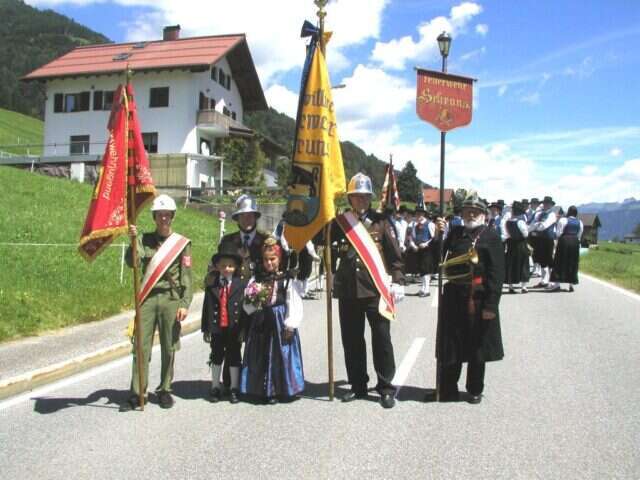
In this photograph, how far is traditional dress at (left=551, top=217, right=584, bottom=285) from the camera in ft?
52.3

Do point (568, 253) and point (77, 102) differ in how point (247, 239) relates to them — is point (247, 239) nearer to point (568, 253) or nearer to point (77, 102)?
point (568, 253)

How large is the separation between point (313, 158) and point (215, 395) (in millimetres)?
2560

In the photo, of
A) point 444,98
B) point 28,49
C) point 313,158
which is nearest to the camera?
point 313,158

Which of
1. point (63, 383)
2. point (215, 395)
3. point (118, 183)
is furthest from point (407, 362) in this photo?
point (118, 183)

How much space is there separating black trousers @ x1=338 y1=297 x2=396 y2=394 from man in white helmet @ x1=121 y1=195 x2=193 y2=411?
63.2 inches

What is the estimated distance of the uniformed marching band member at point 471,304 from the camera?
6.14 metres

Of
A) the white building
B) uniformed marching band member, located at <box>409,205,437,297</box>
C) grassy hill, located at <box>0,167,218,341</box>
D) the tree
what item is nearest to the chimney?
the white building

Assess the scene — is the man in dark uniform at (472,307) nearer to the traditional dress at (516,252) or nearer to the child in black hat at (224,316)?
the child in black hat at (224,316)

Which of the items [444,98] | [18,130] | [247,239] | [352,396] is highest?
[18,130]

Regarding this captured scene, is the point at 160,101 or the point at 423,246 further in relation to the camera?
the point at 160,101

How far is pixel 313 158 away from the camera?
6.55 metres

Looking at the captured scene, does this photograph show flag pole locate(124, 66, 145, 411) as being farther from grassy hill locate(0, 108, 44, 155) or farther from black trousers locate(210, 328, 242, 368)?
grassy hill locate(0, 108, 44, 155)

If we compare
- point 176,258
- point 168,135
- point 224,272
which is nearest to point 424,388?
point 224,272

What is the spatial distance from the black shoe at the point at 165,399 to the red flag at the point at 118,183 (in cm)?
146
